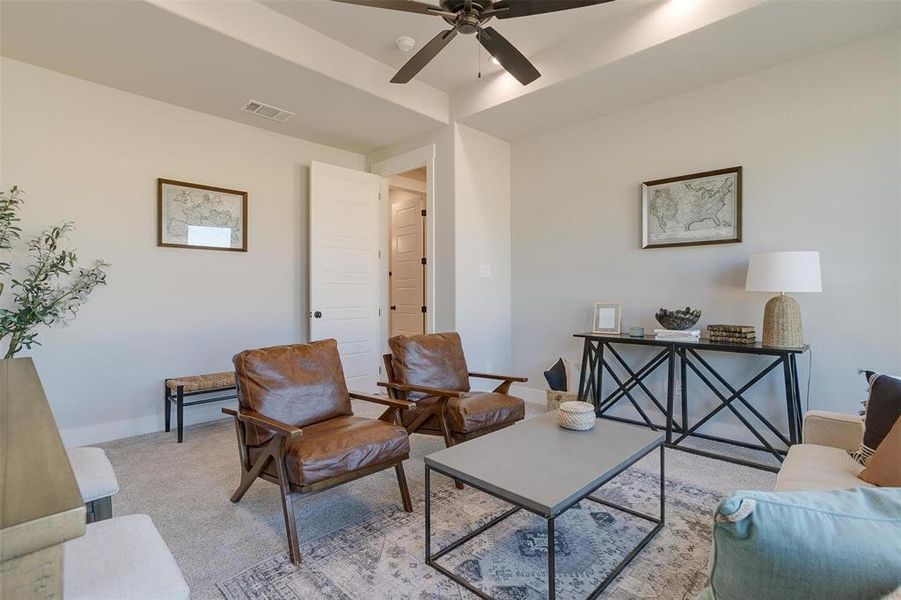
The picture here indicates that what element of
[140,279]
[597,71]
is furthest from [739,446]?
[140,279]

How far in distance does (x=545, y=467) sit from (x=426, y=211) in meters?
3.42

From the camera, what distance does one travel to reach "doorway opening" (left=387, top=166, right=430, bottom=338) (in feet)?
18.8

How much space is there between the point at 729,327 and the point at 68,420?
491cm

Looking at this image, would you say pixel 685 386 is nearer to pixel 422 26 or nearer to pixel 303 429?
pixel 303 429

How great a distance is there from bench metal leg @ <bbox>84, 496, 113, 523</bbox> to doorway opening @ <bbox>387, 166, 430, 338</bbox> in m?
4.17

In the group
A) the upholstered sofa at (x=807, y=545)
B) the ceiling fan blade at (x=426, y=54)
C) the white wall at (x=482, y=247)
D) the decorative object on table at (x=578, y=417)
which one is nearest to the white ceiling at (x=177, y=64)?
the white wall at (x=482, y=247)

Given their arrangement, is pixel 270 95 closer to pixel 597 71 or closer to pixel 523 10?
pixel 523 10

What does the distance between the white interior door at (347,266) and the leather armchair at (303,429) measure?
1852mm

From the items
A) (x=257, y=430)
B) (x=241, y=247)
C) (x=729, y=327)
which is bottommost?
(x=257, y=430)

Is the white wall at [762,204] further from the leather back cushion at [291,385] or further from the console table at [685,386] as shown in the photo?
the leather back cushion at [291,385]

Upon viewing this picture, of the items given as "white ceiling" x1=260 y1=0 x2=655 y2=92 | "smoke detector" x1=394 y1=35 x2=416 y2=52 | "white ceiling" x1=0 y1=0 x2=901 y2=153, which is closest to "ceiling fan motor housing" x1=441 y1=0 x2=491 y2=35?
"white ceiling" x1=260 y1=0 x2=655 y2=92

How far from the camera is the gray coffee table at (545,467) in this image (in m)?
1.49

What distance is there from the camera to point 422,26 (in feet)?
10.3

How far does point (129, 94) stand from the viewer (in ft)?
11.5
